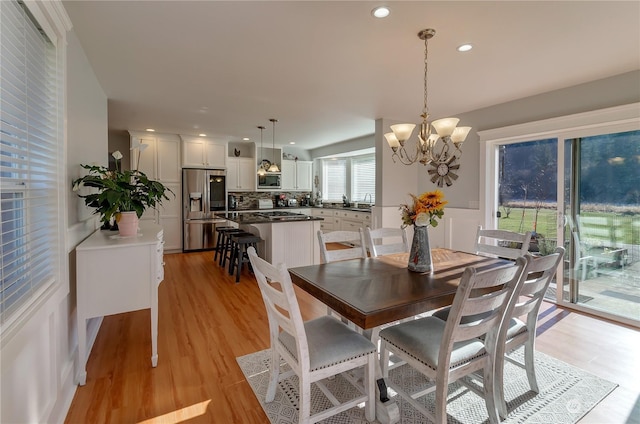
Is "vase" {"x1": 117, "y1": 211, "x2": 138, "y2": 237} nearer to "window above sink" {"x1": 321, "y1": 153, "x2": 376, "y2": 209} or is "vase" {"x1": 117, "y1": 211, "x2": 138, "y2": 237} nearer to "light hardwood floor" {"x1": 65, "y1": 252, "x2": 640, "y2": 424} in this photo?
"light hardwood floor" {"x1": 65, "y1": 252, "x2": 640, "y2": 424}

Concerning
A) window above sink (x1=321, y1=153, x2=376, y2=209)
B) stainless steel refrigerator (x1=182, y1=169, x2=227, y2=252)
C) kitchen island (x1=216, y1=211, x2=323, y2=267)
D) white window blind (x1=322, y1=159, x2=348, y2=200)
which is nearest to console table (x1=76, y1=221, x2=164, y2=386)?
kitchen island (x1=216, y1=211, x2=323, y2=267)

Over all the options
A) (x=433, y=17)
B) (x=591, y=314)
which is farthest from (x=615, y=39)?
(x=591, y=314)

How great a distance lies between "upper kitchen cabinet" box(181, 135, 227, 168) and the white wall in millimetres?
3194

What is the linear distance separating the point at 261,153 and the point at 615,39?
19.6ft

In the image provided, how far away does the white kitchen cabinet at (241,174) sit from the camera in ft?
22.4

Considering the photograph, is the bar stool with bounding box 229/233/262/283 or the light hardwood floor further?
the bar stool with bounding box 229/233/262/283

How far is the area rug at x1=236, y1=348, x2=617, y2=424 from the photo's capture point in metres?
1.70

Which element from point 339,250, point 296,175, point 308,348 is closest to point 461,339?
point 308,348

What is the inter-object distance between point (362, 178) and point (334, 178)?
0.92m

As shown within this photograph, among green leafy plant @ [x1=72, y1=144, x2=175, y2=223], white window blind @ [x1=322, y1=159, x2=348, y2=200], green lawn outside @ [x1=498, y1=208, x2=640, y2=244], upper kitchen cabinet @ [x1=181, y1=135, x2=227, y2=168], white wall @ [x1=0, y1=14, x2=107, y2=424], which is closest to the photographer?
white wall @ [x1=0, y1=14, x2=107, y2=424]

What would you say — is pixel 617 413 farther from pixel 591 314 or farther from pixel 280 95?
pixel 280 95

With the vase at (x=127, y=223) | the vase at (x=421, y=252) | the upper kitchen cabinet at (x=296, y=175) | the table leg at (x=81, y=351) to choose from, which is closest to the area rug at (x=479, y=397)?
the vase at (x=421, y=252)

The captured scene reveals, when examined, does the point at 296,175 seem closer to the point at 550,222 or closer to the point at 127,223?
the point at 550,222

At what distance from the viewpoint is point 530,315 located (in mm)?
1847
